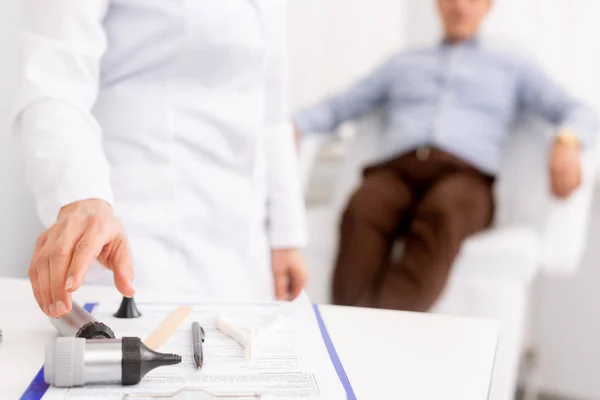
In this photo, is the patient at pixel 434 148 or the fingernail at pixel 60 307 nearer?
the fingernail at pixel 60 307

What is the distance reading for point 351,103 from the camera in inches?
89.2

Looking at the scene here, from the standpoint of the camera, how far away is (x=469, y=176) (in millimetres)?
2010

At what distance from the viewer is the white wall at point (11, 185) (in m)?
0.91

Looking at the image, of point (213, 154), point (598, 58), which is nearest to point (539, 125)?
point (598, 58)

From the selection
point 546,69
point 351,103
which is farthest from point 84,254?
point 546,69

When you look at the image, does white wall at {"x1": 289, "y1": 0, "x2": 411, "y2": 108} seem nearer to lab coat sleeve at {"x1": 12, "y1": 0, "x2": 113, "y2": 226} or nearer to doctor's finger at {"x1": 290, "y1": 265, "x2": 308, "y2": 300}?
doctor's finger at {"x1": 290, "y1": 265, "x2": 308, "y2": 300}

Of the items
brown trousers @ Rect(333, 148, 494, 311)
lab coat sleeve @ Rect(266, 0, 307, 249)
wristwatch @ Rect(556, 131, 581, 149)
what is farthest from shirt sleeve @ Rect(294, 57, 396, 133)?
lab coat sleeve @ Rect(266, 0, 307, 249)

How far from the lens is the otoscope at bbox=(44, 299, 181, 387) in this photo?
448 mm

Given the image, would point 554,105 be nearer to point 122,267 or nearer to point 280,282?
point 280,282

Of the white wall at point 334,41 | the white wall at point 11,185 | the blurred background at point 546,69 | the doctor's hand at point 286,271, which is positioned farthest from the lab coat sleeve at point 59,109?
the white wall at point 334,41

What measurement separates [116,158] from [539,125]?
164cm

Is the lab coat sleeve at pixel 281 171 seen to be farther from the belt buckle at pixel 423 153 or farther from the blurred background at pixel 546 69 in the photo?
the belt buckle at pixel 423 153

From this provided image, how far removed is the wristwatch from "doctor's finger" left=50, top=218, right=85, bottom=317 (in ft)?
5.37

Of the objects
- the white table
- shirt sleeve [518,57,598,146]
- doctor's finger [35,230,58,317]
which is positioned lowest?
shirt sleeve [518,57,598,146]
